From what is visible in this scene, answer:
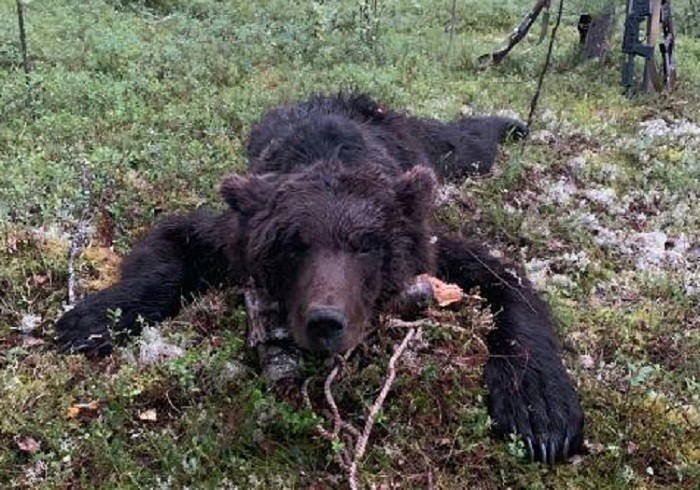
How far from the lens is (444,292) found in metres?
4.67

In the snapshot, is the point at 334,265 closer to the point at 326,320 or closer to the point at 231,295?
the point at 326,320

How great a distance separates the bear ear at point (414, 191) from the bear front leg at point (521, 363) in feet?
2.47

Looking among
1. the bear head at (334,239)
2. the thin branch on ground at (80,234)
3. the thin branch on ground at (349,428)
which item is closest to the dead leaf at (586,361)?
the bear head at (334,239)

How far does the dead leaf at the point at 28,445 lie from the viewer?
3.59m

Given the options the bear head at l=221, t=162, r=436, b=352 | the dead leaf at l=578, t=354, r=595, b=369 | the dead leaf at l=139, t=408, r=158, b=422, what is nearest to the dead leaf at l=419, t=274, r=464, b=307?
the bear head at l=221, t=162, r=436, b=352

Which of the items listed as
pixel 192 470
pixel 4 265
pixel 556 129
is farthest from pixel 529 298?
pixel 556 129

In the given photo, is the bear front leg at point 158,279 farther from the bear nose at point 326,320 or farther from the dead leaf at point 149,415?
the bear nose at point 326,320

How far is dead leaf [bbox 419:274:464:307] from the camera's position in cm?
461

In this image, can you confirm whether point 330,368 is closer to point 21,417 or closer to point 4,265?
point 21,417

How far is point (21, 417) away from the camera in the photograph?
12.3ft

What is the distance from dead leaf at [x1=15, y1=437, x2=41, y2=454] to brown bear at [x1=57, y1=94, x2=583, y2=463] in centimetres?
81

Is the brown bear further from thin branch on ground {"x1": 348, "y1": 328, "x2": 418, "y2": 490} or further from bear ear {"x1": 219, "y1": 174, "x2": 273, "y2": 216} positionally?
thin branch on ground {"x1": 348, "y1": 328, "x2": 418, "y2": 490}

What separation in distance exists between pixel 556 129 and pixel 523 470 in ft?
18.9

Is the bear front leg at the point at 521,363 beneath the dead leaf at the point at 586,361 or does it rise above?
above
